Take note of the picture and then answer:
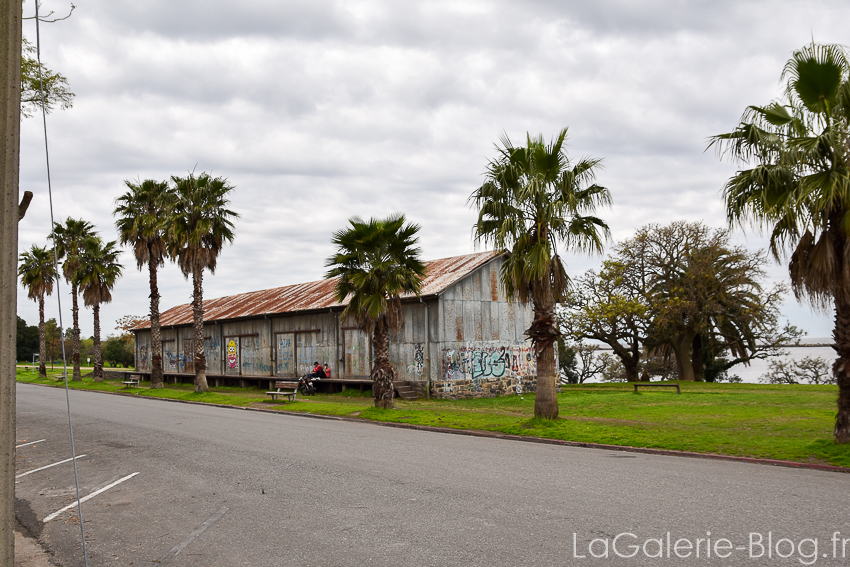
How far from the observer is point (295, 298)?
3584cm

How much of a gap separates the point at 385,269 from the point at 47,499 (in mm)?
12544

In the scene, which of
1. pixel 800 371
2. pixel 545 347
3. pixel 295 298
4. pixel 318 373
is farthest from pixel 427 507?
pixel 800 371

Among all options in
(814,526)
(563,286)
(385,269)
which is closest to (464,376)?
(385,269)

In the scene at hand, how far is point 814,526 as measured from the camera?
6090 mm

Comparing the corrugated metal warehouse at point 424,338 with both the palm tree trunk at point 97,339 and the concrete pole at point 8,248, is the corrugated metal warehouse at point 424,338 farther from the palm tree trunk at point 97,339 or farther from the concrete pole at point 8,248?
the concrete pole at point 8,248

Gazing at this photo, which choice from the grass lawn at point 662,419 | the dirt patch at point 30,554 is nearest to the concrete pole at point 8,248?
the dirt patch at point 30,554

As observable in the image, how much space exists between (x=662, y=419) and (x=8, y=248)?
51.3 ft

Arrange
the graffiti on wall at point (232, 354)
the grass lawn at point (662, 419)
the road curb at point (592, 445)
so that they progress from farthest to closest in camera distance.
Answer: the graffiti on wall at point (232, 354), the grass lawn at point (662, 419), the road curb at point (592, 445)

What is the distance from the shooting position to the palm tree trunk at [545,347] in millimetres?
14844

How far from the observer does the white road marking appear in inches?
233

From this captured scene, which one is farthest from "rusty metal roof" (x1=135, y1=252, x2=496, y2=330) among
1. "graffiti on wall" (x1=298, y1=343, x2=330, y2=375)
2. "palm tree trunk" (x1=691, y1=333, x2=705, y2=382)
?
"palm tree trunk" (x1=691, y1=333, x2=705, y2=382)

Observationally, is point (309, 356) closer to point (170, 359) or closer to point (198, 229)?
point (198, 229)

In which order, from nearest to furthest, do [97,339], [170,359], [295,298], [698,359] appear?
[295,298]
[698,359]
[97,339]
[170,359]

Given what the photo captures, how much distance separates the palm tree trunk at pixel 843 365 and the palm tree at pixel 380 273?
12140 millimetres
